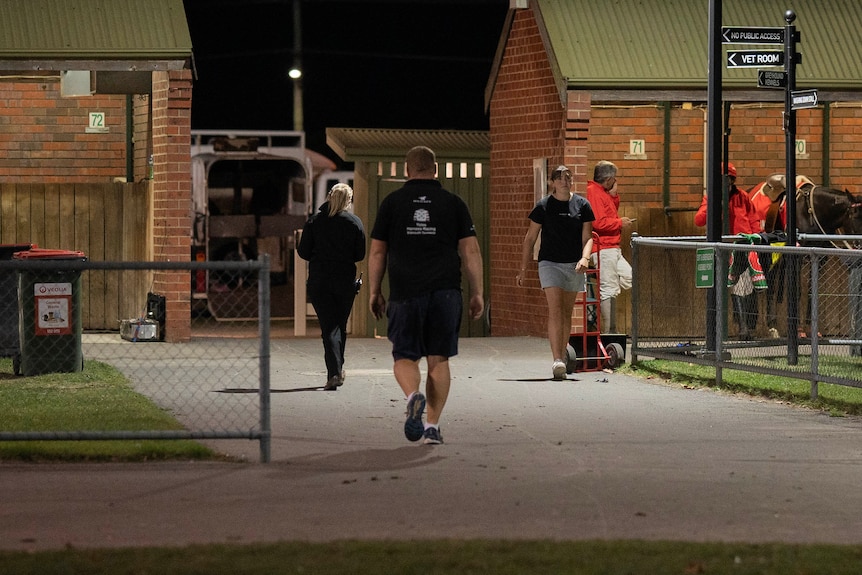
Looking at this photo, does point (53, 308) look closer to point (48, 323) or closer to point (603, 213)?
point (48, 323)

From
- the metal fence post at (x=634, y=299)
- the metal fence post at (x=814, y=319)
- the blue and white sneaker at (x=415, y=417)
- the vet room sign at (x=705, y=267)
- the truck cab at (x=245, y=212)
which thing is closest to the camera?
the blue and white sneaker at (x=415, y=417)

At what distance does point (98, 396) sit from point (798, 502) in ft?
20.2

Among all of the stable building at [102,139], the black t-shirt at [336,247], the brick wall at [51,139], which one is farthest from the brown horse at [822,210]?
the brick wall at [51,139]

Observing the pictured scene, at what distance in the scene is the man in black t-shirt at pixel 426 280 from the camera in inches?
428

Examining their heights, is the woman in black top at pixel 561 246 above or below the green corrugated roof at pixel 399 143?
below

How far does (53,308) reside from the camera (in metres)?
14.9

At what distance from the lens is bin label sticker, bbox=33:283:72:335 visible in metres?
14.8

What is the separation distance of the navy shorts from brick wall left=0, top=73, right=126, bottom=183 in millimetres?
10634

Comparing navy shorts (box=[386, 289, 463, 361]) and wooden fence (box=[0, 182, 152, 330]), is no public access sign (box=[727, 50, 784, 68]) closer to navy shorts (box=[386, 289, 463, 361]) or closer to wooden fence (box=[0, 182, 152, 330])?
navy shorts (box=[386, 289, 463, 361])

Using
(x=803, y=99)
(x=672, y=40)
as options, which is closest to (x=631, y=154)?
(x=672, y=40)

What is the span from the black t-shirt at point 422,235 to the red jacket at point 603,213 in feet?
19.1

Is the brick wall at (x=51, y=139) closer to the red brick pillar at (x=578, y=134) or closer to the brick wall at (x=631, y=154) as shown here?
the brick wall at (x=631, y=154)

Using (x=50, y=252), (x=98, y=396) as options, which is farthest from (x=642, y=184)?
(x=98, y=396)

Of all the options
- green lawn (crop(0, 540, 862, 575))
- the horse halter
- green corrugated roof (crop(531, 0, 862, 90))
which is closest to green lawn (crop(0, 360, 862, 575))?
green lawn (crop(0, 540, 862, 575))
